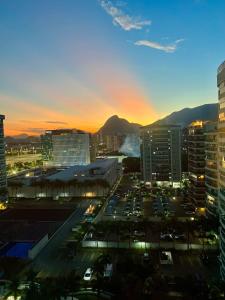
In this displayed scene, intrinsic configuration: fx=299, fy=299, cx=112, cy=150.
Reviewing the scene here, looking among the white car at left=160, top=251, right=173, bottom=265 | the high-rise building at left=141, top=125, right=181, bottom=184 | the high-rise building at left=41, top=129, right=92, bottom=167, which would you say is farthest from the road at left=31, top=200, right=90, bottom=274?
the high-rise building at left=41, top=129, right=92, bottom=167

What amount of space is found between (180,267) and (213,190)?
10060mm

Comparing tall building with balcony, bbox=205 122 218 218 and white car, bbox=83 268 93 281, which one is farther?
tall building with balcony, bbox=205 122 218 218

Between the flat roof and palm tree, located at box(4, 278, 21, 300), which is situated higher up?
palm tree, located at box(4, 278, 21, 300)

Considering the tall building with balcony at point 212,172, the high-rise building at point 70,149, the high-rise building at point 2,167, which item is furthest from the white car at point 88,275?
the high-rise building at point 70,149

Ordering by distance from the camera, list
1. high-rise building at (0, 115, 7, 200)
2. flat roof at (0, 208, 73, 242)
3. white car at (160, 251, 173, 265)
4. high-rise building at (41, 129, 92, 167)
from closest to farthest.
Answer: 1. white car at (160, 251, 173, 265)
2. flat roof at (0, 208, 73, 242)
3. high-rise building at (0, 115, 7, 200)
4. high-rise building at (41, 129, 92, 167)

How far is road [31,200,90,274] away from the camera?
2522 cm

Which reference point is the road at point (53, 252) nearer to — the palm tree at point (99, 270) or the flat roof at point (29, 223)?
the flat roof at point (29, 223)

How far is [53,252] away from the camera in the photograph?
28.6m

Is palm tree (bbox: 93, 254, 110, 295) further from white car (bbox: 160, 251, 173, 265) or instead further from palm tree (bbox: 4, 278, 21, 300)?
white car (bbox: 160, 251, 173, 265)

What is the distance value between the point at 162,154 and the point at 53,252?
4191 centimetres

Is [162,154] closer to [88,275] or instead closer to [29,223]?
[29,223]

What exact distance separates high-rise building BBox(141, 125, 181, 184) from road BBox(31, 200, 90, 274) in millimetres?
29595

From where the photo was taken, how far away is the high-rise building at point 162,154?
65500 millimetres

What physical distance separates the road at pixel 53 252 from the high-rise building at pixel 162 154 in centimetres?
2959
